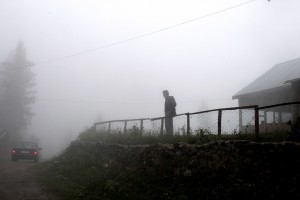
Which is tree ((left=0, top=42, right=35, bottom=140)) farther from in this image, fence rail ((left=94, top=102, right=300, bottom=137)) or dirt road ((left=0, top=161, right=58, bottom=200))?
fence rail ((left=94, top=102, right=300, bottom=137))

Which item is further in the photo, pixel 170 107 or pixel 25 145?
pixel 25 145

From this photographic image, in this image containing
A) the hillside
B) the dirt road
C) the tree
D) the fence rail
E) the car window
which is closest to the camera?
the hillside

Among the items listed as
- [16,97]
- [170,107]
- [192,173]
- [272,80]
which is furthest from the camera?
[16,97]

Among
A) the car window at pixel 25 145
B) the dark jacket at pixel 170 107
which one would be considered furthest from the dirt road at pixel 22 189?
the car window at pixel 25 145

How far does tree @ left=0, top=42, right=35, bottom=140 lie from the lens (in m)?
38.8

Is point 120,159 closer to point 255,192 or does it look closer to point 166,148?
point 166,148

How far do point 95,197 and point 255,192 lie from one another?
467 cm

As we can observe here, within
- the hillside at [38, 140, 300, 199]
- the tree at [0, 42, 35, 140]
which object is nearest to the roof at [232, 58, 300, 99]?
the hillside at [38, 140, 300, 199]

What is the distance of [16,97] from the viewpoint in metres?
40.5

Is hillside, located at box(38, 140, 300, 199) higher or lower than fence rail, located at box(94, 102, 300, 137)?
lower

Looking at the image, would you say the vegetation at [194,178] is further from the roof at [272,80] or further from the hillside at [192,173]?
the roof at [272,80]

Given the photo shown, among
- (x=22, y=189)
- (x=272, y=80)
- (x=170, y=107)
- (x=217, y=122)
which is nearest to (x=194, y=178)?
(x=217, y=122)

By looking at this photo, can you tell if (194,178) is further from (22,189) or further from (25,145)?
(25,145)

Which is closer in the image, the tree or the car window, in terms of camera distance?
the car window
